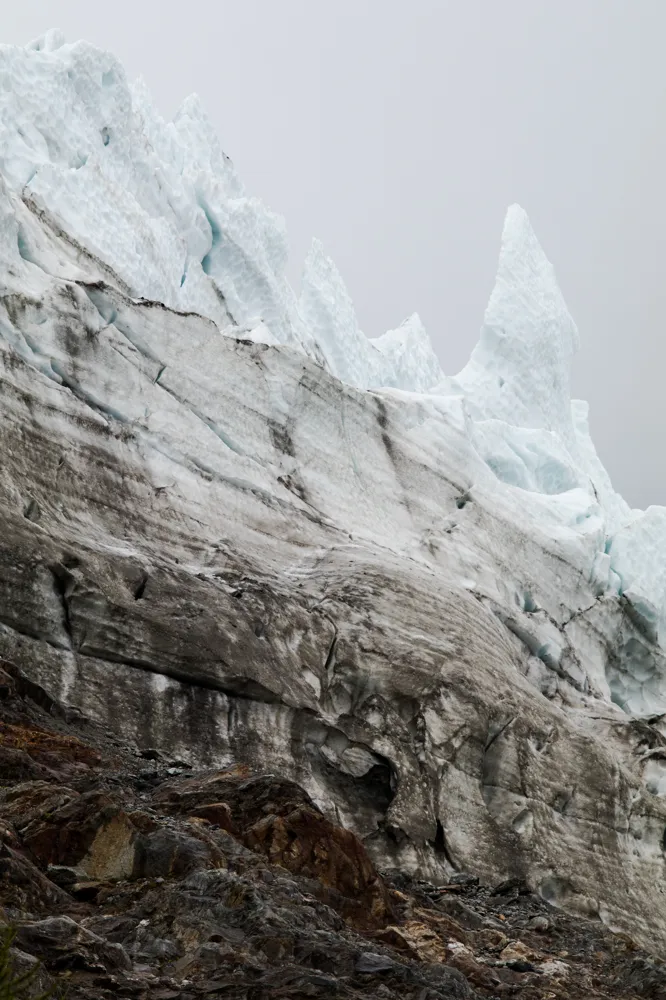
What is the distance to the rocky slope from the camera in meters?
8.84

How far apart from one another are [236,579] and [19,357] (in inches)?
196

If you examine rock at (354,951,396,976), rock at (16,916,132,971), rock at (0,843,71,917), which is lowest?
rock at (16,916,132,971)

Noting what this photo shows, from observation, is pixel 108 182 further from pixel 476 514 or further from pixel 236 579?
pixel 236 579

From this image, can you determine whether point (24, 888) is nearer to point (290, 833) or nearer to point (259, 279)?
point (290, 833)

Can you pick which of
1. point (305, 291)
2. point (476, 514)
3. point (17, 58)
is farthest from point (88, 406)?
point (305, 291)

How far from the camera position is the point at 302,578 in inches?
892

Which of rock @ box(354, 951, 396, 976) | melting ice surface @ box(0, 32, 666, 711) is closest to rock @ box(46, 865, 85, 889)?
rock @ box(354, 951, 396, 976)

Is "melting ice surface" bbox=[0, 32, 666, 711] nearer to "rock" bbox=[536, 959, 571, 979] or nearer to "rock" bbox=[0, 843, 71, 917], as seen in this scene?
"rock" bbox=[536, 959, 571, 979]

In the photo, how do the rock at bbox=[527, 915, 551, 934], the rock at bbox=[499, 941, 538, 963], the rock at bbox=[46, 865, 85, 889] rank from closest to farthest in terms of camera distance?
the rock at bbox=[46, 865, 85, 889], the rock at bbox=[499, 941, 538, 963], the rock at bbox=[527, 915, 551, 934]

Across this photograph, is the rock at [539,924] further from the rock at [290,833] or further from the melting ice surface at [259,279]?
the melting ice surface at [259,279]

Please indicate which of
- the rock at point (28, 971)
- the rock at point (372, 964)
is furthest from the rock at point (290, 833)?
the rock at point (28, 971)

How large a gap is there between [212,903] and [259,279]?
33.8m

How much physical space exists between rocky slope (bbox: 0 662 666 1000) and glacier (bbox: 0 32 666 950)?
10.4ft

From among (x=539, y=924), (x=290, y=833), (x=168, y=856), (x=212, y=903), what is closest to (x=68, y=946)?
(x=212, y=903)
